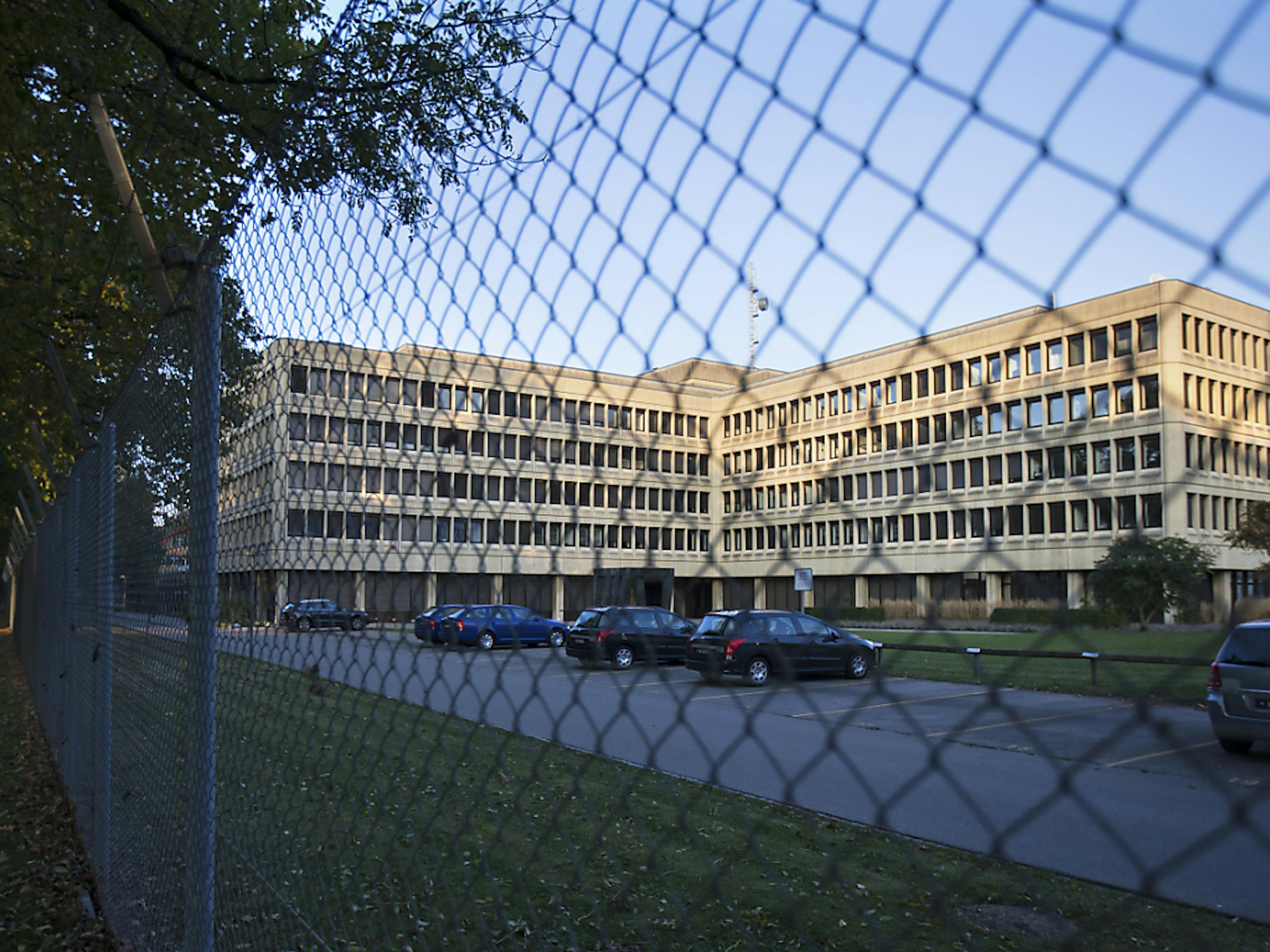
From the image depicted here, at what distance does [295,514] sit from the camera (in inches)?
105

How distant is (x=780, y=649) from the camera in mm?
1143

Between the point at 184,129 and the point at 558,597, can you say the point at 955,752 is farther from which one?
the point at 184,129

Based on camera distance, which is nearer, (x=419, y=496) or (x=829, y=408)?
(x=829, y=408)

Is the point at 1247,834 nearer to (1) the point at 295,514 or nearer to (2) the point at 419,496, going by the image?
(2) the point at 419,496

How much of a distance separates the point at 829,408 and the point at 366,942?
91.0 inches

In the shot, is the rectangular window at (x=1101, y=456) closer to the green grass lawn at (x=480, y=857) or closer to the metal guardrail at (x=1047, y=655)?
the metal guardrail at (x=1047, y=655)

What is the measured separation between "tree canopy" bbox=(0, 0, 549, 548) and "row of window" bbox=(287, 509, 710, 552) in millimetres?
671

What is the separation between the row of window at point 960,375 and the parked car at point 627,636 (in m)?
0.28

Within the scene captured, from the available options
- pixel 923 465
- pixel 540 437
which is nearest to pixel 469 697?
pixel 540 437

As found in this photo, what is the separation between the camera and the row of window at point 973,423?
0.79 m

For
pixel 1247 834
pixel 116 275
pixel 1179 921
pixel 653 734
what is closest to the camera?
pixel 1247 834

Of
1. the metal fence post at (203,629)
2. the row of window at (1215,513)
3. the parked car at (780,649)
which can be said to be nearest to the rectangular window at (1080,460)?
the row of window at (1215,513)

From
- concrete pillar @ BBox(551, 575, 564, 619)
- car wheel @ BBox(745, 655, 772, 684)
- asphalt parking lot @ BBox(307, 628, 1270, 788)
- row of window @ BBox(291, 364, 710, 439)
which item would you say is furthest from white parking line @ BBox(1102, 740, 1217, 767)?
concrete pillar @ BBox(551, 575, 564, 619)

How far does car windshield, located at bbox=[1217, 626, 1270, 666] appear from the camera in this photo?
74 centimetres
